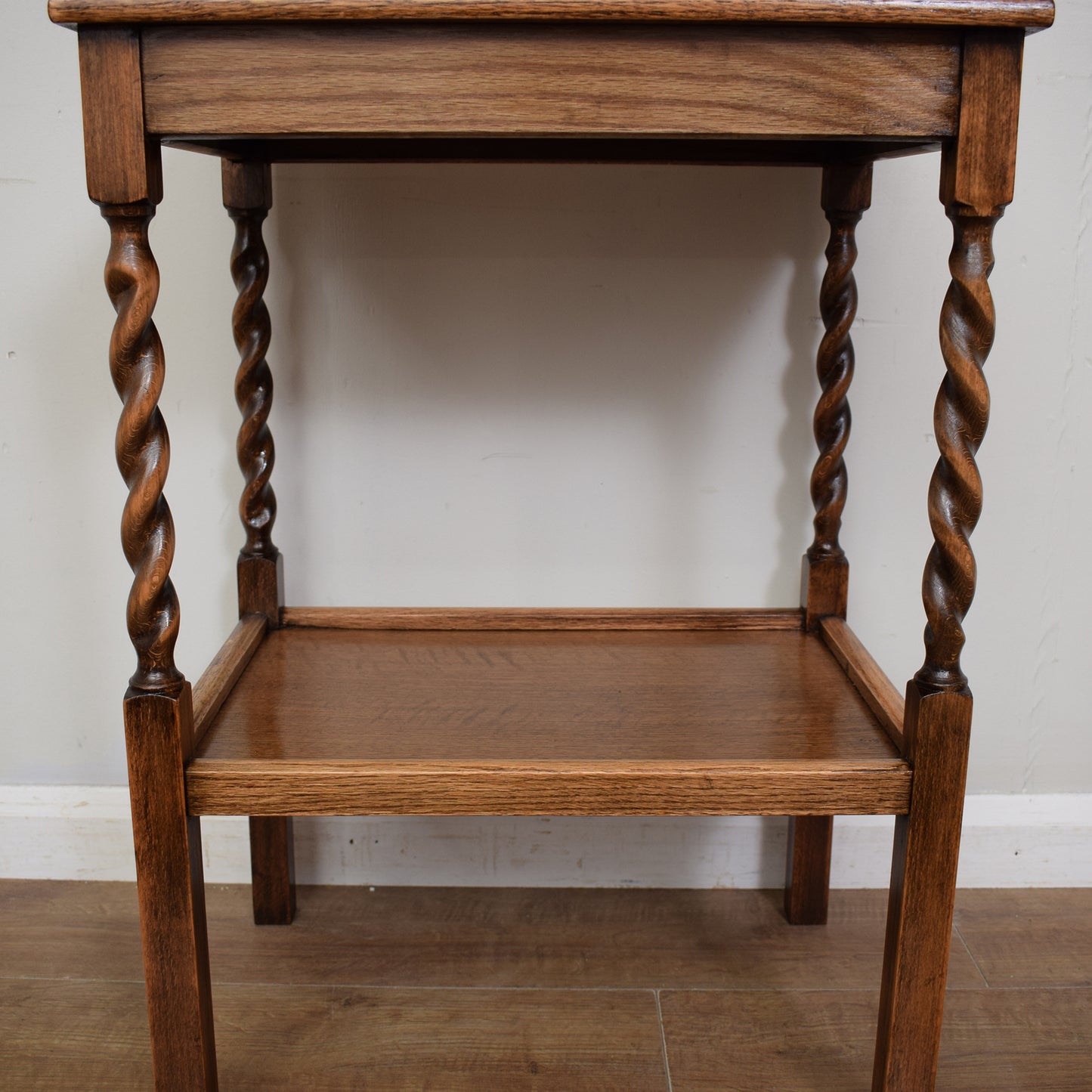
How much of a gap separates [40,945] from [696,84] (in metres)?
1.18

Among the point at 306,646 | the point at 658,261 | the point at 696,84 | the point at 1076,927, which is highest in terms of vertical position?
the point at 696,84

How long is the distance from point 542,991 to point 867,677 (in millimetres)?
504

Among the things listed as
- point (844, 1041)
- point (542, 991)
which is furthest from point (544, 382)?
point (844, 1041)

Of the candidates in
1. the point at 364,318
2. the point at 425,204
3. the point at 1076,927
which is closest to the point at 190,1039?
the point at 364,318

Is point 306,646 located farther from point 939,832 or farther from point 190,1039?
point 939,832

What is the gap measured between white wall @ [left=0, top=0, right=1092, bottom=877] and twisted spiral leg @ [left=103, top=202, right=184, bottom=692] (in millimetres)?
508

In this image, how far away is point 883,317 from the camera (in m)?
1.39

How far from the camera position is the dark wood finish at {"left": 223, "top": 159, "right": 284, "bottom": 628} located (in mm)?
1245

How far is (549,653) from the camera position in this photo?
4.06 feet

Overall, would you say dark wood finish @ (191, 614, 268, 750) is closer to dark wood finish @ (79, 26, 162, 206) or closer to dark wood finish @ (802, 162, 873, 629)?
dark wood finish @ (79, 26, 162, 206)

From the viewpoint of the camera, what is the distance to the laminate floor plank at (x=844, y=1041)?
3.76ft

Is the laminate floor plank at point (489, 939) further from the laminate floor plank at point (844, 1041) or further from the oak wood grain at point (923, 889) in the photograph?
the oak wood grain at point (923, 889)

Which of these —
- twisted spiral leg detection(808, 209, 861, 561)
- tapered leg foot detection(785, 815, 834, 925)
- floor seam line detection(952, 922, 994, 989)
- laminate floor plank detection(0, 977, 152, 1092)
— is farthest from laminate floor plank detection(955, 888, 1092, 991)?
laminate floor plank detection(0, 977, 152, 1092)

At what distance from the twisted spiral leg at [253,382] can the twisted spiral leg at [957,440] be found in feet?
2.40
